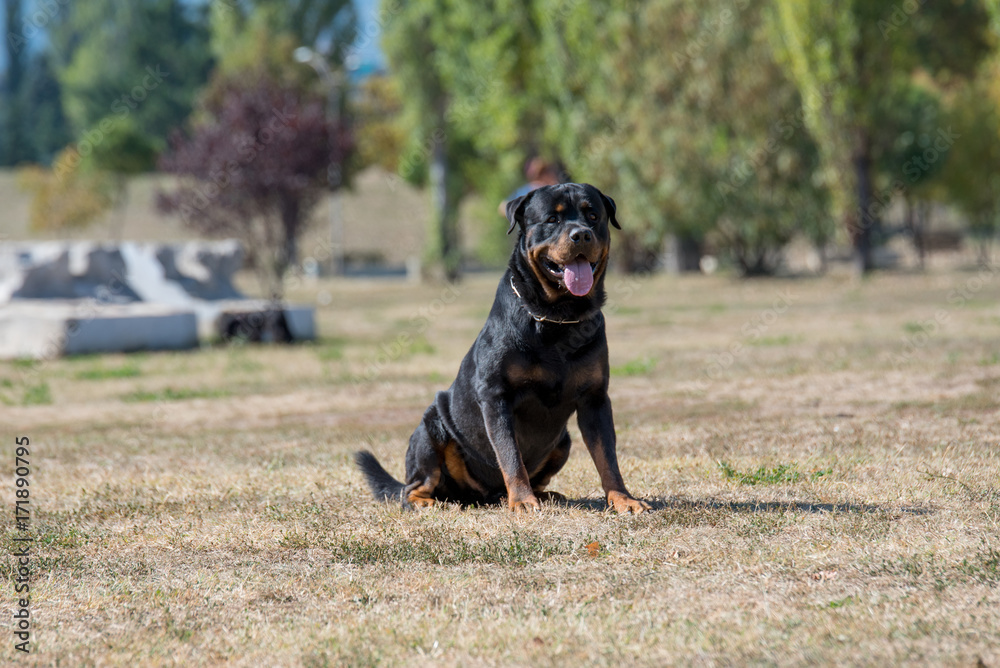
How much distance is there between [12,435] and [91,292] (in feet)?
27.4

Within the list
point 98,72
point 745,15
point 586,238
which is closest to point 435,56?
point 745,15

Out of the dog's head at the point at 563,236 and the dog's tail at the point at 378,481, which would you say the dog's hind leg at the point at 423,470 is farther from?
the dog's head at the point at 563,236

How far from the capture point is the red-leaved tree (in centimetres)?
1639

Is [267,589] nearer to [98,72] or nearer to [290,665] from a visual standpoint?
[290,665]

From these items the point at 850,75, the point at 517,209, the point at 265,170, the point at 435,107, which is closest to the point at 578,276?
the point at 517,209

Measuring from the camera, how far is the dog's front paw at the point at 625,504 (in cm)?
470

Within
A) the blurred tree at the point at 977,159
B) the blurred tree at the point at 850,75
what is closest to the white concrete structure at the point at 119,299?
the blurred tree at the point at 850,75

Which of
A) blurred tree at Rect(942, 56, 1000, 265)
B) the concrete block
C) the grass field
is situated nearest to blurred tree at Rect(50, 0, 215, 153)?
blurred tree at Rect(942, 56, 1000, 265)

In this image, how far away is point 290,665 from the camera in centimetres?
312

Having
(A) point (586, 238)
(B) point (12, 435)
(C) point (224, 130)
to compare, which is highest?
(C) point (224, 130)

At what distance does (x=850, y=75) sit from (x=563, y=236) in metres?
23.4

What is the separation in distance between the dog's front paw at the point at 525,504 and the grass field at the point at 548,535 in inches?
3.7

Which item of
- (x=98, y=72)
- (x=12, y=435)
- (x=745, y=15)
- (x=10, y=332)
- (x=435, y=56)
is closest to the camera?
(x=12, y=435)

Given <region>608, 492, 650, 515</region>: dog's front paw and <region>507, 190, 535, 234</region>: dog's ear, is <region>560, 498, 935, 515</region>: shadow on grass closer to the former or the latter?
<region>608, 492, 650, 515</region>: dog's front paw
